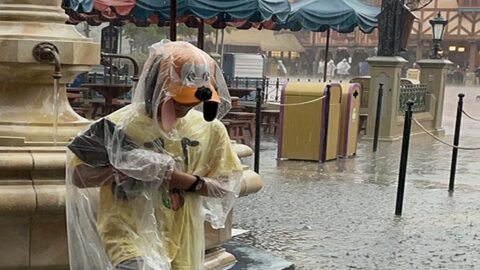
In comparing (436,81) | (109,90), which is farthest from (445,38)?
(109,90)

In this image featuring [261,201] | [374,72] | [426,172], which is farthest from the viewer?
[374,72]

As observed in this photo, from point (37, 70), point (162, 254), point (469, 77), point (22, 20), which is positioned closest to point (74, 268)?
point (162, 254)

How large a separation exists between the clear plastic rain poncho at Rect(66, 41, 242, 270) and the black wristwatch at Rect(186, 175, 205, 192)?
4 centimetres

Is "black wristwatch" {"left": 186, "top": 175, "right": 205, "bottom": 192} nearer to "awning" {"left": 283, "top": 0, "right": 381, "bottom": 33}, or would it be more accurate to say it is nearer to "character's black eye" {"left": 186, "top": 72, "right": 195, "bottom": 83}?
"character's black eye" {"left": 186, "top": 72, "right": 195, "bottom": 83}

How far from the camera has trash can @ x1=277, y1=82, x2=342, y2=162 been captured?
11898mm

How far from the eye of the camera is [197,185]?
3.14 metres

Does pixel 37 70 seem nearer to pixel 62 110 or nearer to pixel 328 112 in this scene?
pixel 62 110

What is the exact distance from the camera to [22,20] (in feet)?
16.2

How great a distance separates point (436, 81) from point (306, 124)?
7.83 metres

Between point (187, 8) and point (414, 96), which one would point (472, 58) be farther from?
point (187, 8)

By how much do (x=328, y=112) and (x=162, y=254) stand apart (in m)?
8.93

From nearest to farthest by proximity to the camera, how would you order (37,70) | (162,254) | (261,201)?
1. (162,254)
2. (37,70)
3. (261,201)

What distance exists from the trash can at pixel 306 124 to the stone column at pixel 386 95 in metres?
4.01

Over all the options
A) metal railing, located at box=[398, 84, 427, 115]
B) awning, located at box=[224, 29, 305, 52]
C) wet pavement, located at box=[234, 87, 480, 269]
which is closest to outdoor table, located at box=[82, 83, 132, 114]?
wet pavement, located at box=[234, 87, 480, 269]
